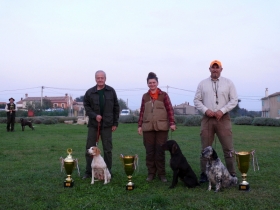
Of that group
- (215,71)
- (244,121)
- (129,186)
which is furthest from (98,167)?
(244,121)

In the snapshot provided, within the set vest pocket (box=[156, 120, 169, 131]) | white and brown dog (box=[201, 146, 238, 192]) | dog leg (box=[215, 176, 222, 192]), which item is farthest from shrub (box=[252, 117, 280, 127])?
dog leg (box=[215, 176, 222, 192])

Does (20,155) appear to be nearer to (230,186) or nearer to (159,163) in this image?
(159,163)

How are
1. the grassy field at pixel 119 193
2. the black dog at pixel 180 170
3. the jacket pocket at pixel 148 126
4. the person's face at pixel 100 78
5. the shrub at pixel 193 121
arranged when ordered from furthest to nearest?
1. the shrub at pixel 193 121
2. the person's face at pixel 100 78
3. the jacket pocket at pixel 148 126
4. the black dog at pixel 180 170
5. the grassy field at pixel 119 193

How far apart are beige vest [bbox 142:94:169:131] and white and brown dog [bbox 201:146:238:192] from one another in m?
0.91

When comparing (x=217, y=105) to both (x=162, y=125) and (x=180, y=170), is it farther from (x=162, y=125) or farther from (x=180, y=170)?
(x=180, y=170)

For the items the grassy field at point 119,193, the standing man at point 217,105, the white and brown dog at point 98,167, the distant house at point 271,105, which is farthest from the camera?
the distant house at point 271,105

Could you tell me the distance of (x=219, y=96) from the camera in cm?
552

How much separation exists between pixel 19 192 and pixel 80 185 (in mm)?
923

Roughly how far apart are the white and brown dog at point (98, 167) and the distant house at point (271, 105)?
1765 inches

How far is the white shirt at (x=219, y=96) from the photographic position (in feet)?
18.1

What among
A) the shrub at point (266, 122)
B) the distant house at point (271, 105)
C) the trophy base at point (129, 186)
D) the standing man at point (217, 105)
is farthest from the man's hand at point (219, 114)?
the distant house at point (271, 105)

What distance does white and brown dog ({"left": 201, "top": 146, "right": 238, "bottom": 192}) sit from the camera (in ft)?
16.7

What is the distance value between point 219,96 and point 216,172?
47.3 inches

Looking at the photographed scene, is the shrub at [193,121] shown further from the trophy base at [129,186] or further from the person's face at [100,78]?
the trophy base at [129,186]
